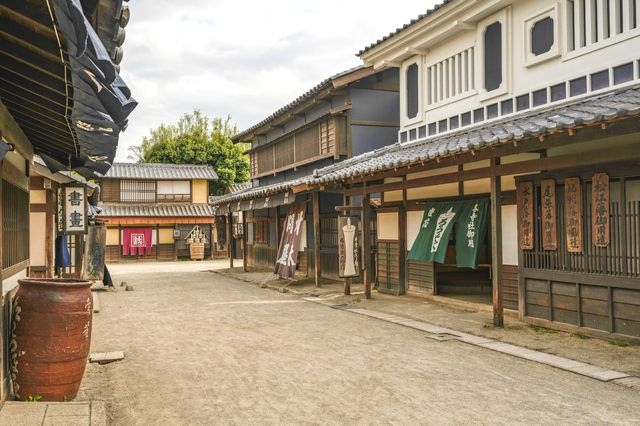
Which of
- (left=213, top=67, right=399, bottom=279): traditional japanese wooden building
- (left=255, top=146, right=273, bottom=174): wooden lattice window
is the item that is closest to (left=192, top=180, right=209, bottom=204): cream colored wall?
(left=255, top=146, right=273, bottom=174): wooden lattice window

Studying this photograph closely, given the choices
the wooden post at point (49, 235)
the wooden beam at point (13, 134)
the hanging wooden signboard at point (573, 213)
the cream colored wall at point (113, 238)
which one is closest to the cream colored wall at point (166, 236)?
the cream colored wall at point (113, 238)

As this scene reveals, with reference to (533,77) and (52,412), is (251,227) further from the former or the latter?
(52,412)

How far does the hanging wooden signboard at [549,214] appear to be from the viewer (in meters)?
9.44

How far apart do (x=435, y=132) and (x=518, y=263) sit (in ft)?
14.4

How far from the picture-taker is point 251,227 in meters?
28.3

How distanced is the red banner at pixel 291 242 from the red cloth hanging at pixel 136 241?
67.6 feet

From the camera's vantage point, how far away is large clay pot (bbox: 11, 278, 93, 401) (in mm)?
5672

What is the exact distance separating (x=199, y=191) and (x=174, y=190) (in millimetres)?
1707

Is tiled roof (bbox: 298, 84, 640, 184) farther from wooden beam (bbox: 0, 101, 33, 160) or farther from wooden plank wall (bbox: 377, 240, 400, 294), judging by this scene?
wooden beam (bbox: 0, 101, 33, 160)

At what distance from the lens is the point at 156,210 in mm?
37625

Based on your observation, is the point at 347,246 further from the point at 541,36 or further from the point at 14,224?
the point at 14,224

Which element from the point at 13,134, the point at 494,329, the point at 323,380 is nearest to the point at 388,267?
the point at 494,329

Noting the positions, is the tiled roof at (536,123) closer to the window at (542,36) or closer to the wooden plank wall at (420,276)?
the window at (542,36)

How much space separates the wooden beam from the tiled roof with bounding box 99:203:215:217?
29423mm
